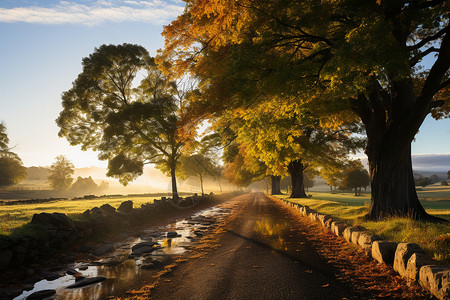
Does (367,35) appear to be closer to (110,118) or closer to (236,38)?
(236,38)

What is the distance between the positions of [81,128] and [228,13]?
59.1 ft

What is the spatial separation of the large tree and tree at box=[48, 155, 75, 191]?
7781cm

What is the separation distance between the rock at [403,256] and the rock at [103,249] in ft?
23.9

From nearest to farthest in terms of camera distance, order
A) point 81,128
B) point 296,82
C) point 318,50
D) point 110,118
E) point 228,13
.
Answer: point 228,13, point 296,82, point 318,50, point 110,118, point 81,128

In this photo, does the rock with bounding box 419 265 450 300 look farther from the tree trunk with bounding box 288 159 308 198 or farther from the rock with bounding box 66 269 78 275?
the tree trunk with bounding box 288 159 308 198

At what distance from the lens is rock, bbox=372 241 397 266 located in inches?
196

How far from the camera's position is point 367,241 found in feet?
19.2

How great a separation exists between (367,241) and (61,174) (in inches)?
3393

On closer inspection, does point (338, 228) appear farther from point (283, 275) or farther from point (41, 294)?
point (41, 294)

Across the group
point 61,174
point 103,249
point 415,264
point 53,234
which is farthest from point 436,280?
point 61,174

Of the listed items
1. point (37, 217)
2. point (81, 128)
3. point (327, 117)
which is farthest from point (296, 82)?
point (81, 128)

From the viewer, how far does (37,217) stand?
696cm

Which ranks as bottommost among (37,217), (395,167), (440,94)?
(37,217)

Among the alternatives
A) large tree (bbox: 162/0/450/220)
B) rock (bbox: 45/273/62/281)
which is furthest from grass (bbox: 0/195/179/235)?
large tree (bbox: 162/0/450/220)
